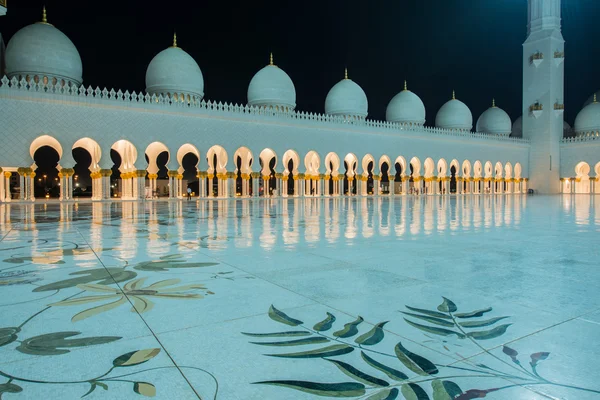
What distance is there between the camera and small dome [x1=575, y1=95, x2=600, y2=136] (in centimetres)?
2638

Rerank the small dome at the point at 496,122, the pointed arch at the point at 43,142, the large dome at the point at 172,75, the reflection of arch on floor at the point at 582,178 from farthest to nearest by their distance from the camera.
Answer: the small dome at the point at 496,122, the reflection of arch on floor at the point at 582,178, the large dome at the point at 172,75, the pointed arch at the point at 43,142

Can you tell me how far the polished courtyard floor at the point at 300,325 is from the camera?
104 centimetres

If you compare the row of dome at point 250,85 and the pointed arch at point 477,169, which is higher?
the row of dome at point 250,85

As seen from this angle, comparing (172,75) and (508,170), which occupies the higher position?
(172,75)

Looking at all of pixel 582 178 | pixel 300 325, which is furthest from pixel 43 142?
pixel 582 178

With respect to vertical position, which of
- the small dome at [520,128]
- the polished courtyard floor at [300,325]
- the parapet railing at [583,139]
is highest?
the small dome at [520,128]

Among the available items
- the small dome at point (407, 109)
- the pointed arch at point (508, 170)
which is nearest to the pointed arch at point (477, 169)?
the pointed arch at point (508, 170)

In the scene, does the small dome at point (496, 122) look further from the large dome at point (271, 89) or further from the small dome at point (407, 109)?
the large dome at point (271, 89)

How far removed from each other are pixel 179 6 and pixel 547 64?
2032 cm

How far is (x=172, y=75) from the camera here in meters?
17.5

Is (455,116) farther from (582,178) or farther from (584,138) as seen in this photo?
(582,178)

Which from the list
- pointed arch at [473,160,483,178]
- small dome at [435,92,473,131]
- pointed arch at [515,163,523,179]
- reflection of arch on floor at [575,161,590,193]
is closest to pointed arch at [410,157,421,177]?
pointed arch at [473,160,483,178]

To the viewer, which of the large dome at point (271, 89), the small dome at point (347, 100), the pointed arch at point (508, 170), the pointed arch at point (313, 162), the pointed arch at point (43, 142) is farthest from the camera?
the pointed arch at point (508, 170)

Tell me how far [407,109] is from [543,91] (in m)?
8.26
